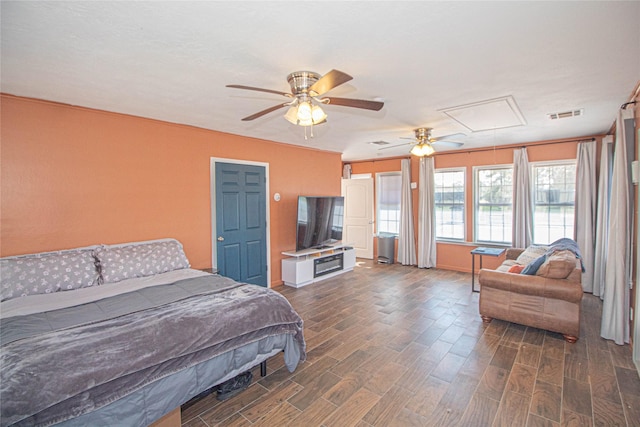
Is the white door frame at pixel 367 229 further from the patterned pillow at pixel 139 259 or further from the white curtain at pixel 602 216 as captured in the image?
the patterned pillow at pixel 139 259

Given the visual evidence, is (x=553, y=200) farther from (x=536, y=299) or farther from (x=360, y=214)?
(x=360, y=214)

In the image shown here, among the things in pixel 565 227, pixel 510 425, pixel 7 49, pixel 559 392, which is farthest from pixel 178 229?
pixel 565 227

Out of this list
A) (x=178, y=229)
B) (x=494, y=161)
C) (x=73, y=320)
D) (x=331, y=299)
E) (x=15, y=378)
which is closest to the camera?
(x=15, y=378)

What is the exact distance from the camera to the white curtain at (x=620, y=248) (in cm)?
306

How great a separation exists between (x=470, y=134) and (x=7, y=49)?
5.40m

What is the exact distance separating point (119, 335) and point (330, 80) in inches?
84.3

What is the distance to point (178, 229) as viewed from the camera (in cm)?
410

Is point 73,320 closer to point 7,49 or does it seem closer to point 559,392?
point 7,49

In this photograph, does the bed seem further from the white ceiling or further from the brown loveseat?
the brown loveseat

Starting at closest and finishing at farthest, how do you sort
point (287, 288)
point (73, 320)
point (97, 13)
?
point (97, 13)
point (73, 320)
point (287, 288)

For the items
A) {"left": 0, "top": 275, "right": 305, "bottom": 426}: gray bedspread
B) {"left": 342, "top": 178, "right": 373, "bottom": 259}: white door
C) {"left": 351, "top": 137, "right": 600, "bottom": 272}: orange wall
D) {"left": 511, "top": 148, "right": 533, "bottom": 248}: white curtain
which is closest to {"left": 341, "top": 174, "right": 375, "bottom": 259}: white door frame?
{"left": 342, "top": 178, "right": 373, "bottom": 259}: white door

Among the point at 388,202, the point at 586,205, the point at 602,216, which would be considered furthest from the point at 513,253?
the point at 388,202

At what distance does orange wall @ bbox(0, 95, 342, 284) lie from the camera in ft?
9.70

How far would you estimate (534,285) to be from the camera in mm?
3393
